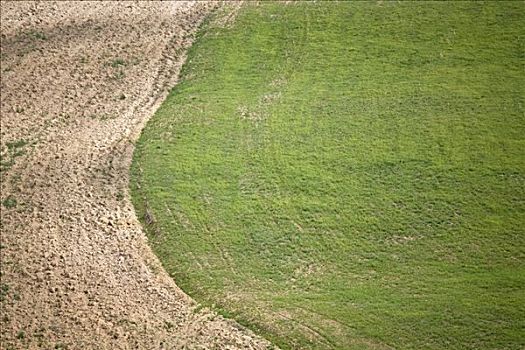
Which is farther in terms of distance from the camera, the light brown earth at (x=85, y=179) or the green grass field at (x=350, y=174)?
the light brown earth at (x=85, y=179)

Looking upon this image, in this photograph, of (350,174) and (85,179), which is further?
(85,179)

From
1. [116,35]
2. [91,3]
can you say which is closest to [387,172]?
[116,35]

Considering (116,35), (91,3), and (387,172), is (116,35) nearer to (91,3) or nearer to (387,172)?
(91,3)

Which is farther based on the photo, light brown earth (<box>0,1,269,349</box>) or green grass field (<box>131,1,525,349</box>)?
light brown earth (<box>0,1,269,349</box>)

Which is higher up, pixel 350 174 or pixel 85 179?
pixel 350 174
